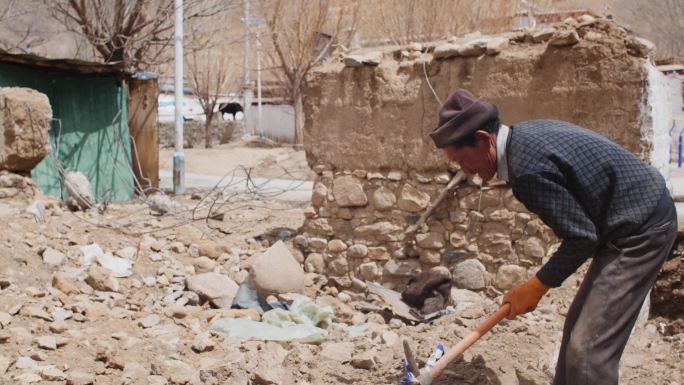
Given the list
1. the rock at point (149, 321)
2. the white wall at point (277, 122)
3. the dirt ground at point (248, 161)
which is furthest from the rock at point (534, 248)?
the white wall at point (277, 122)

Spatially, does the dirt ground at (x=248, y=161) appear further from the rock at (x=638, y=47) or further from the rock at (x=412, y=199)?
the rock at (x=638, y=47)

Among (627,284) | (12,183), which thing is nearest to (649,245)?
(627,284)

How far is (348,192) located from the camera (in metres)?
6.01

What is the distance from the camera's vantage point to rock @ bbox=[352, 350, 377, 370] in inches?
159

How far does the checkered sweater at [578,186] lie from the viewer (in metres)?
2.57

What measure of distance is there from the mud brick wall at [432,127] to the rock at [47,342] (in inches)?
107

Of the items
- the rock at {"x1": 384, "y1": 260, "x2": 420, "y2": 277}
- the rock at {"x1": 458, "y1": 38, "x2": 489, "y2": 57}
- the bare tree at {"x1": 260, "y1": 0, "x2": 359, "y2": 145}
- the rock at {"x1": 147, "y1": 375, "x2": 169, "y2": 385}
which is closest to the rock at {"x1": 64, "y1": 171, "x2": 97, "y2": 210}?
the rock at {"x1": 384, "y1": 260, "x2": 420, "y2": 277}

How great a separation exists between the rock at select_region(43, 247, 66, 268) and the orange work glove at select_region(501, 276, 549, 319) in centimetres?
398

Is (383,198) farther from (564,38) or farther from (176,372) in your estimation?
(176,372)

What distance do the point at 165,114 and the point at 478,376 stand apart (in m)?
27.7

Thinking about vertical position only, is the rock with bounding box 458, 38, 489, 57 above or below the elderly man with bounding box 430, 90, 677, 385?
above

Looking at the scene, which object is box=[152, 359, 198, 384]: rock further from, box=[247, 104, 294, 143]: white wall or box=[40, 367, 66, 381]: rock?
box=[247, 104, 294, 143]: white wall

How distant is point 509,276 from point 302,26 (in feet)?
58.8

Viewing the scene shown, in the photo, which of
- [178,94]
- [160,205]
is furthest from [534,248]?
[178,94]
